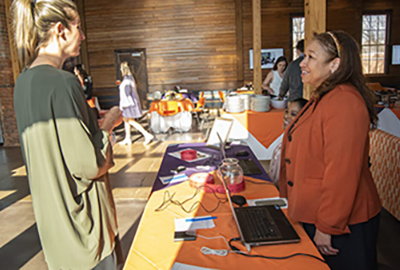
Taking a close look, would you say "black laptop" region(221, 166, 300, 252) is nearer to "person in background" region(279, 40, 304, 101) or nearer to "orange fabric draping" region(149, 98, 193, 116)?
"person in background" region(279, 40, 304, 101)

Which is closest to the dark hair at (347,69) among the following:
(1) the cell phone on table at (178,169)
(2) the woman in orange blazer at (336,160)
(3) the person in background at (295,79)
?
(2) the woman in orange blazer at (336,160)

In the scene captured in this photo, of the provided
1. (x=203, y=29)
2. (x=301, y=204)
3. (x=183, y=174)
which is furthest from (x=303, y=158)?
(x=203, y=29)

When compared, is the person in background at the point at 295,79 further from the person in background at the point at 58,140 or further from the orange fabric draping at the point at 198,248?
the person in background at the point at 58,140

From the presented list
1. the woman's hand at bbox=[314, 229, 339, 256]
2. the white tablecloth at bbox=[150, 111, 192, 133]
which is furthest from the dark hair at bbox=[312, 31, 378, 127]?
the white tablecloth at bbox=[150, 111, 192, 133]

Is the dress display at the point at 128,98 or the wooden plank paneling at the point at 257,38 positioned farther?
the dress display at the point at 128,98

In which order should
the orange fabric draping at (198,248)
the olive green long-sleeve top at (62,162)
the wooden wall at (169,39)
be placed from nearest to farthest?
the olive green long-sleeve top at (62,162) → the orange fabric draping at (198,248) → the wooden wall at (169,39)

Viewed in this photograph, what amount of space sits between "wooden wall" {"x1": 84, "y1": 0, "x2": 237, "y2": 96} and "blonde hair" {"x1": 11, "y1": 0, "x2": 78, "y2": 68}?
10.8 meters

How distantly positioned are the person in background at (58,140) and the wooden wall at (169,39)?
427 inches

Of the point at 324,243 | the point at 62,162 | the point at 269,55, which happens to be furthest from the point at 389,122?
the point at 269,55

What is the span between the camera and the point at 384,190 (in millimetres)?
3375

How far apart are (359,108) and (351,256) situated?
702 millimetres

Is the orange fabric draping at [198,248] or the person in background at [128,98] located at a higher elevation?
the person in background at [128,98]

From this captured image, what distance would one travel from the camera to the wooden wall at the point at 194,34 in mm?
11258

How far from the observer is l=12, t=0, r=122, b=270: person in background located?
107cm
